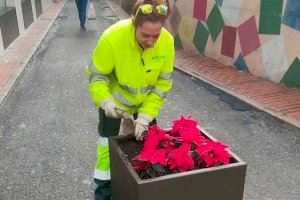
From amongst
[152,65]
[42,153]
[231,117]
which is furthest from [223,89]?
[152,65]

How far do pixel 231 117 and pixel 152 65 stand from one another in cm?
323

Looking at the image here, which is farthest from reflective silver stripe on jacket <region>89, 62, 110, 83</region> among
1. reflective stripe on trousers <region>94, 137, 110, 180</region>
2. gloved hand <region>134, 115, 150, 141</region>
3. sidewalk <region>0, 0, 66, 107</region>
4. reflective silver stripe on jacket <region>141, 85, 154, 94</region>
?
sidewalk <region>0, 0, 66, 107</region>

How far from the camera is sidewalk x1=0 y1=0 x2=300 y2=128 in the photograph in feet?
19.2

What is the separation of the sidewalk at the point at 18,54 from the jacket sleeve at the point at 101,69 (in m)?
4.01

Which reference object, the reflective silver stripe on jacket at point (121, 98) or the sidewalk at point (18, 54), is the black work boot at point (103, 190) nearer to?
the reflective silver stripe on jacket at point (121, 98)

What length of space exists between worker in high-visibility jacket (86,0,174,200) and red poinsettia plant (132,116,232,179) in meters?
0.23

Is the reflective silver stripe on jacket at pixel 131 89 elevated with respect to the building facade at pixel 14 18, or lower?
elevated

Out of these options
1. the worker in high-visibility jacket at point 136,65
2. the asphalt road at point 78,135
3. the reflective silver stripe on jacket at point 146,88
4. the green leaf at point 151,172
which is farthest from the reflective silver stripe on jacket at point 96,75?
the asphalt road at point 78,135

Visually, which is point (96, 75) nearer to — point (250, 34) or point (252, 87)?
point (252, 87)

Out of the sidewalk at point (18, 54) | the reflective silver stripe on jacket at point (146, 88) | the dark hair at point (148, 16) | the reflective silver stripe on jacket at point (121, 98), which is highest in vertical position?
the dark hair at point (148, 16)

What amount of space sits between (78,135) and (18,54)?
515cm

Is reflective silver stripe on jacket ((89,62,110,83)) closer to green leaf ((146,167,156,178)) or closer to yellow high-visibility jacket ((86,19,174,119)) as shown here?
yellow high-visibility jacket ((86,19,174,119))

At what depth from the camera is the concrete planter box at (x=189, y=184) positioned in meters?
2.09

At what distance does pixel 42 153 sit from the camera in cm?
459
